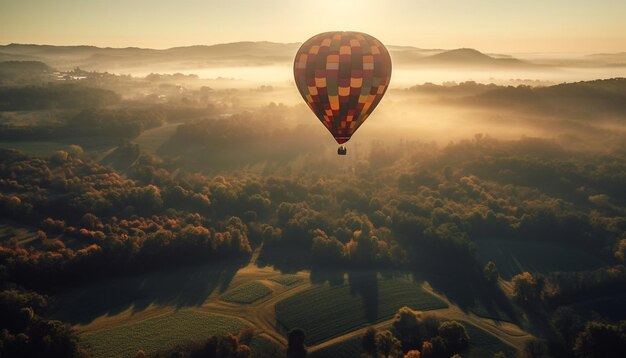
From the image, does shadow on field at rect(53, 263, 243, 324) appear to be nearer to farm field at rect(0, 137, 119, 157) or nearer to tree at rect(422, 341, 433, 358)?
tree at rect(422, 341, 433, 358)

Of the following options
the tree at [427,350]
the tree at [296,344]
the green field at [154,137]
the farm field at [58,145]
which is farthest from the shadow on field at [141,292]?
the green field at [154,137]

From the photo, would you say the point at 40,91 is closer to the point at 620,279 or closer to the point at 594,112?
the point at 620,279

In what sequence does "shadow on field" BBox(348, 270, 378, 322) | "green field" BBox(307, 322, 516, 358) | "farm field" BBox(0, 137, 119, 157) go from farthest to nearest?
"farm field" BBox(0, 137, 119, 157), "shadow on field" BBox(348, 270, 378, 322), "green field" BBox(307, 322, 516, 358)

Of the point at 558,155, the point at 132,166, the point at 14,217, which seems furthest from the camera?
the point at 558,155

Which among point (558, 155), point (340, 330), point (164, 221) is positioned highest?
point (558, 155)

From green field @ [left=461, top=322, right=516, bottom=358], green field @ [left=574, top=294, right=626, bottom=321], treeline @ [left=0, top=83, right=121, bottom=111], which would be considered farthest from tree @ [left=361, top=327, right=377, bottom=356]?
treeline @ [left=0, top=83, right=121, bottom=111]

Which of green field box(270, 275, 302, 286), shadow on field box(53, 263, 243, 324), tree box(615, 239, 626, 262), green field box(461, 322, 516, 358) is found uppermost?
tree box(615, 239, 626, 262)

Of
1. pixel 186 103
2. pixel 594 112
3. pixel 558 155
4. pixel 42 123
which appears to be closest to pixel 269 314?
pixel 558 155
